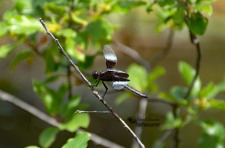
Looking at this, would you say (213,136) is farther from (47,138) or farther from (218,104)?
(47,138)

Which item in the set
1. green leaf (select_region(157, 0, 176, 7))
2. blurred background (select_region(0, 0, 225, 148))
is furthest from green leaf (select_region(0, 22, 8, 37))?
blurred background (select_region(0, 0, 225, 148))

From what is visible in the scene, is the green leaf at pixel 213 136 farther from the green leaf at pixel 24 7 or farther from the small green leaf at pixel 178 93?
the green leaf at pixel 24 7

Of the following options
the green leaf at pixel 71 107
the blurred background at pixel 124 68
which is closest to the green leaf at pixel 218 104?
the green leaf at pixel 71 107

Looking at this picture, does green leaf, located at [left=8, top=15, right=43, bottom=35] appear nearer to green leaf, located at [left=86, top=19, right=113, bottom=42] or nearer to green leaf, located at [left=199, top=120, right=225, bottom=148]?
green leaf, located at [left=86, top=19, right=113, bottom=42]

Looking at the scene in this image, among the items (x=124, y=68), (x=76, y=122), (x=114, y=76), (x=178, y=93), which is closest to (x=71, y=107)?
(x=76, y=122)

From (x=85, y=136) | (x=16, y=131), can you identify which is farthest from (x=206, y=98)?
(x=16, y=131)

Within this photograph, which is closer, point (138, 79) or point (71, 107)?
point (71, 107)
